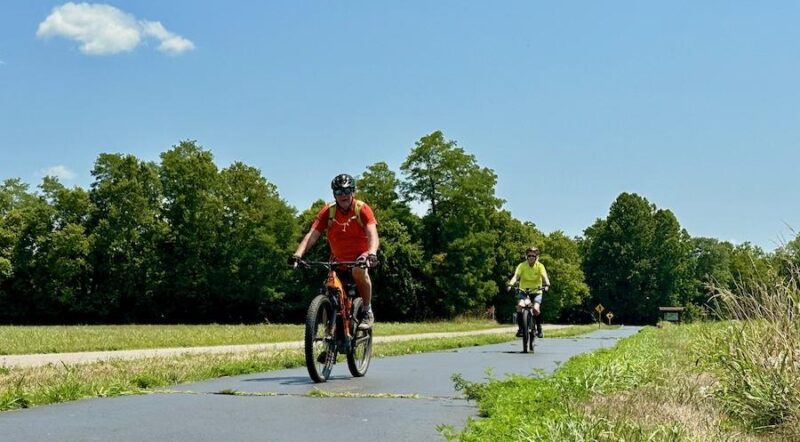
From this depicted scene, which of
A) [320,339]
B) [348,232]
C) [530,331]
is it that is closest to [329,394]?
[320,339]

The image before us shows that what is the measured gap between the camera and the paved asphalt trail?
4711mm

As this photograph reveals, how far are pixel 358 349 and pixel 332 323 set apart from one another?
77 centimetres

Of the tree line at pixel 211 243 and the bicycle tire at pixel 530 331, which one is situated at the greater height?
the tree line at pixel 211 243

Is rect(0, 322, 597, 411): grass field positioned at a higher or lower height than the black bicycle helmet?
lower

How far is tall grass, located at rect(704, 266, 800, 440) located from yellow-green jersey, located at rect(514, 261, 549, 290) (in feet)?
26.1

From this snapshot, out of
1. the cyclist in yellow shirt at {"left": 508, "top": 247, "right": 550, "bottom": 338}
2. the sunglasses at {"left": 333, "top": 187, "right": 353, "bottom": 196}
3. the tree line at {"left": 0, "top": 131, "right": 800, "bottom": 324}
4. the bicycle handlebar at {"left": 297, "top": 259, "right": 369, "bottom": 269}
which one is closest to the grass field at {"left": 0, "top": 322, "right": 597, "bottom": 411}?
→ the bicycle handlebar at {"left": 297, "top": 259, "right": 369, "bottom": 269}

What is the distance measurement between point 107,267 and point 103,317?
12.5 feet

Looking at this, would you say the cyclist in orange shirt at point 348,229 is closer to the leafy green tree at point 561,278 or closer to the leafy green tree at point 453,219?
the leafy green tree at point 453,219

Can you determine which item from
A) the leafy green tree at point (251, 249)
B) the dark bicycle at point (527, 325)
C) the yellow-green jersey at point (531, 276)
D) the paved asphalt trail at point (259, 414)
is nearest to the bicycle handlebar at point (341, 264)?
the paved asphalt trail at point (259, 414)

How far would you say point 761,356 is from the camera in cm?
583

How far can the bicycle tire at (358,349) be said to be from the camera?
815 centimetres

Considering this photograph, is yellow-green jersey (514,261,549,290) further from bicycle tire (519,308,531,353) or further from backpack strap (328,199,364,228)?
backpack strap (328,199,364,228)

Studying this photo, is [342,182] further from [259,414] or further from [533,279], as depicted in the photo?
[533,279]

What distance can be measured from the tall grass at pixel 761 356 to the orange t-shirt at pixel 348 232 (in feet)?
11.4
